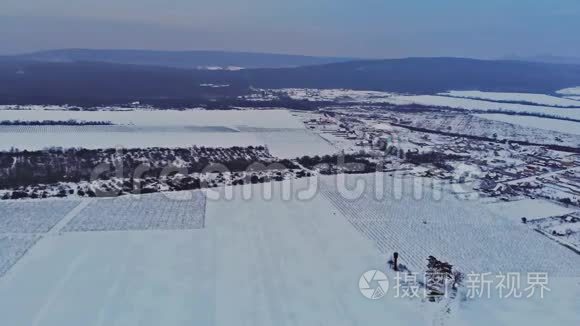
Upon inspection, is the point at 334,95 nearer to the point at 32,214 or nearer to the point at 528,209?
the point at 528,209

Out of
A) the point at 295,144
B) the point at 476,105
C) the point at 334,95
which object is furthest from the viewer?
the point at 334,95

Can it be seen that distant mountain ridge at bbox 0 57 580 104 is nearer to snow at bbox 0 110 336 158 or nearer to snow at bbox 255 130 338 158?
snow at bbox 0 110 336 158

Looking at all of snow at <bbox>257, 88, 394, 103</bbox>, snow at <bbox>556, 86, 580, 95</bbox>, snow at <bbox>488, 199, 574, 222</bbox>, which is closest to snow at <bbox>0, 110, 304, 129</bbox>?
snow at <bbox>257, 88, 394, 103</bbox>

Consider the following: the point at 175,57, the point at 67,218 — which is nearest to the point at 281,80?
the point at 67,218

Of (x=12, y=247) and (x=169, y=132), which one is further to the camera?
(x=169, y=132)

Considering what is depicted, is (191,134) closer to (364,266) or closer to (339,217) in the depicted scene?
(339,217)

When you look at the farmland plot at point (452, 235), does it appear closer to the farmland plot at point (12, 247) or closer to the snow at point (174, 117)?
the farmland plot at point (12, 247)
